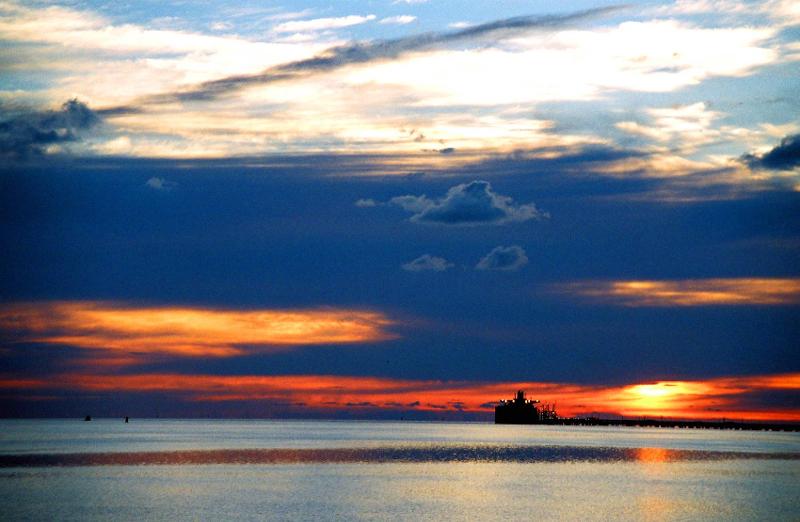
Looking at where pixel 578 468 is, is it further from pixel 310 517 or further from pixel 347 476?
pixel 310 517

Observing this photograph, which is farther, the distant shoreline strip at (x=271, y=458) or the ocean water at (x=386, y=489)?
the distant shoreline strip at (x=271, y=458)

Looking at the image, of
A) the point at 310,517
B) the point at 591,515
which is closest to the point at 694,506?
the point at 591,515

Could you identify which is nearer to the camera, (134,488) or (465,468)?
(134,488)

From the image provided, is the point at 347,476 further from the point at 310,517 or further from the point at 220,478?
the point at 310,517

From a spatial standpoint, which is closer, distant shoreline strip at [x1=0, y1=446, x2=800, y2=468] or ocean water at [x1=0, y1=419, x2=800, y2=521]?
ocean water at [x1=0, y1=419, x2=800, y2=521]

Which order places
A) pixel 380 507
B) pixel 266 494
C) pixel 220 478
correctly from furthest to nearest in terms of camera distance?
pixel 220 478
pixel 266 494
pixel 380 507

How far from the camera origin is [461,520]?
249ft

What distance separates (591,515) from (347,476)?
4249 centimetres

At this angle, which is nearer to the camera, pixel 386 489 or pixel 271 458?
pixel 386 489

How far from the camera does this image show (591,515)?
79.2m

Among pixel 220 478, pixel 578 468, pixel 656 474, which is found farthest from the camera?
pixel 578 468

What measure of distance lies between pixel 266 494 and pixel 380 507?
43.4ft

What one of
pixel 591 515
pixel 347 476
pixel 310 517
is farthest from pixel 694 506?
pixel 347 476

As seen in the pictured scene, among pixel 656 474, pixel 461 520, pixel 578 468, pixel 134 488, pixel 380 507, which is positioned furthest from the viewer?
pixel 578 468
